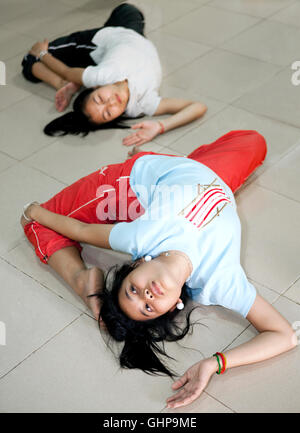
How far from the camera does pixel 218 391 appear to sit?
1.46 m

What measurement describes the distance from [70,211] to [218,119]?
0.97 m

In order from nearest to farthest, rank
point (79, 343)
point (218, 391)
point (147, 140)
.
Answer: point (218, 391) → point (79, 343) → point (147, 140)

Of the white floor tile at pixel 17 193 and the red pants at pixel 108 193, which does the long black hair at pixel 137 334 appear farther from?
the white floor tile at pixel 17 193

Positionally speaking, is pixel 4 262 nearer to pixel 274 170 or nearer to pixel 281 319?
pixel 281 319

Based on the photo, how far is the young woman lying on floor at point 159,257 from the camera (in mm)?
1474

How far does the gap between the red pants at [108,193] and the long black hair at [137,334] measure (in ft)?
1.06

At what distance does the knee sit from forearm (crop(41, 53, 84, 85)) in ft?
0.22

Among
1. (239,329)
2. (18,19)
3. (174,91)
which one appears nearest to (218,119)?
(174,91)

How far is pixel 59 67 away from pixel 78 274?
1448mm

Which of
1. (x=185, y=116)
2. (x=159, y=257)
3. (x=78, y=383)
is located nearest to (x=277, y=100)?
(x=185, y=116)

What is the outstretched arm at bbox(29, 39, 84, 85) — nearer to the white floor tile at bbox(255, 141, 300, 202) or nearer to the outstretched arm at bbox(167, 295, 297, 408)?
the white floor tile at bbox(255, 141, 300, 202)

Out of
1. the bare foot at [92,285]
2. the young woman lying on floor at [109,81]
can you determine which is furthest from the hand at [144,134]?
the bare foot at [92,285]

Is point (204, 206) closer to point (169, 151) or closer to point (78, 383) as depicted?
point (78, 383)

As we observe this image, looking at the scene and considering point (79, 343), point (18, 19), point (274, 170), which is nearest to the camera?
point (79, 343)
